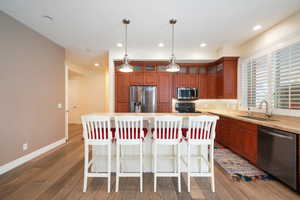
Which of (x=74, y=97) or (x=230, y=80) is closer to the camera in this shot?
(x=230, y=80)

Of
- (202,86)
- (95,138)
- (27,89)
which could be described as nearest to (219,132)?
(202,86)

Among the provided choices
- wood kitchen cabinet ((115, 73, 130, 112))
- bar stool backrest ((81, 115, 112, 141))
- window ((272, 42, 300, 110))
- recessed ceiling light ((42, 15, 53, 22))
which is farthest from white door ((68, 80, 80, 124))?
window ((272, 42, 300, 110))

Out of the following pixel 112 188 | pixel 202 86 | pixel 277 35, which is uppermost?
pixel 277 35

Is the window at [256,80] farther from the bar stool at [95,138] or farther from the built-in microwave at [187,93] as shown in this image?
the bar stool at [95,138]

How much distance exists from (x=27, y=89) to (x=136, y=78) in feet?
9.15

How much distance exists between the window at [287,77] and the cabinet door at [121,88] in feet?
→ 12.6

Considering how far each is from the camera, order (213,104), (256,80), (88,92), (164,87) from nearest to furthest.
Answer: (256,80) → (164,87) → (213,104) → (88,92)

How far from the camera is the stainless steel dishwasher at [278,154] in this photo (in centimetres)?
191

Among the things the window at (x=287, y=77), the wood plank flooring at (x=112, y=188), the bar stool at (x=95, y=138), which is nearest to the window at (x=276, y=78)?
the window at (x=287, y=77)

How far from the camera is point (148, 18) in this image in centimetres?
271

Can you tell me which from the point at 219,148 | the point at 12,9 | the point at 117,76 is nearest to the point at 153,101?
the point at 117,76

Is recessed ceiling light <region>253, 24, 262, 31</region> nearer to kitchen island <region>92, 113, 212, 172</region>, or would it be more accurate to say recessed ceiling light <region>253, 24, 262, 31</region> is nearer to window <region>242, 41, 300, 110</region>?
window <region>242, 41, 300, 110</region>

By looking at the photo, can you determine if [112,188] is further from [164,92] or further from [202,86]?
[202,86]

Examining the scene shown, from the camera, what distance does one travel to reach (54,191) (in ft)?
6.61
